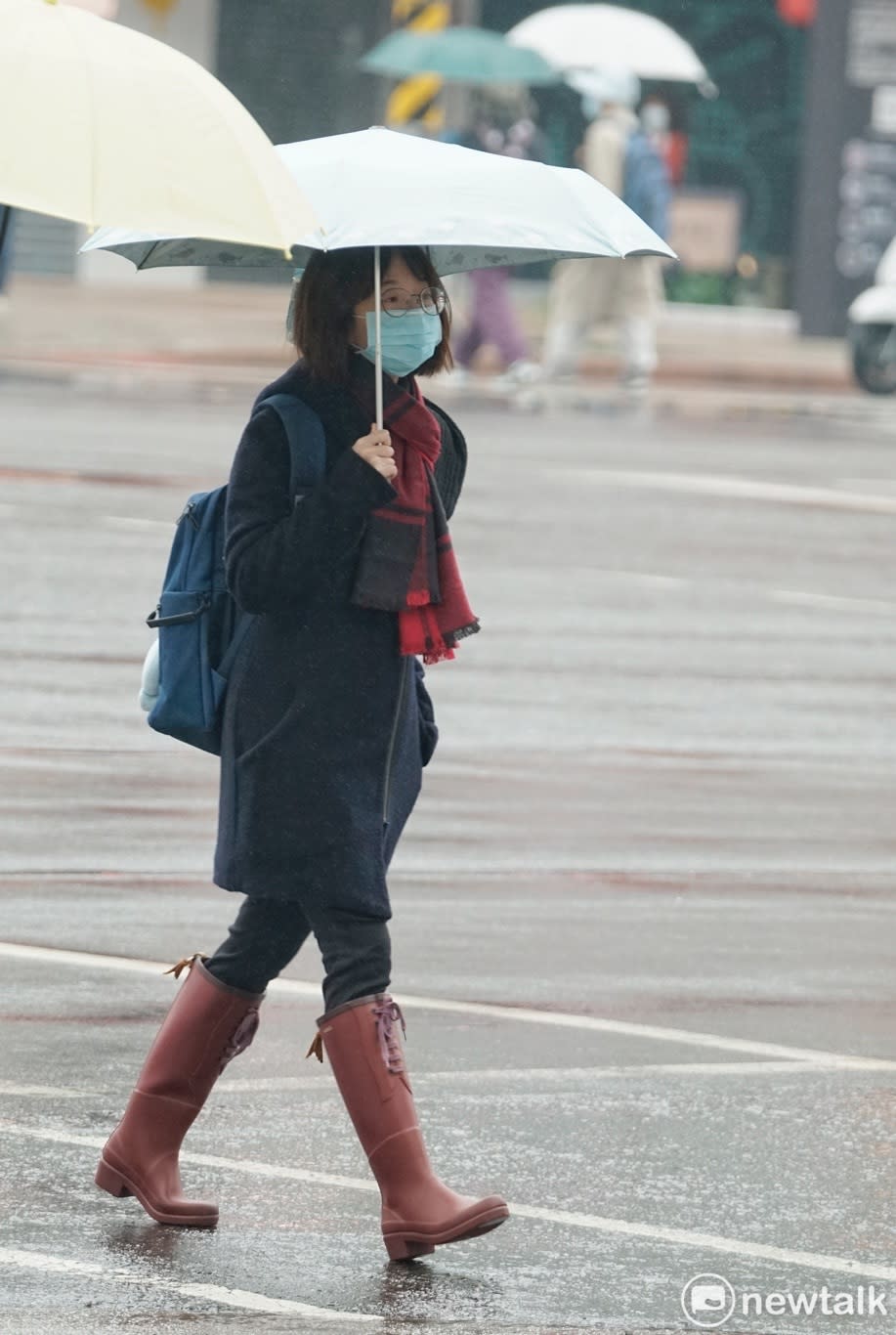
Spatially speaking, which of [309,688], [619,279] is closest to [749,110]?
[619,279]

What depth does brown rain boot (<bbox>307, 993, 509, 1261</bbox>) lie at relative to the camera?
4.83 meters

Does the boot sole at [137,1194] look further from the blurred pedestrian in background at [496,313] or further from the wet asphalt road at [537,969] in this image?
the blurred pedestrian in background at [496,313]

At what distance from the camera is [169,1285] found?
4707 millimetres

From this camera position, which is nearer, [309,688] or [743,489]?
[309,688]

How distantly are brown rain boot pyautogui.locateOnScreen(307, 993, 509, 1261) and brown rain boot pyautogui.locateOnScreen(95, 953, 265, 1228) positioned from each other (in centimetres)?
21

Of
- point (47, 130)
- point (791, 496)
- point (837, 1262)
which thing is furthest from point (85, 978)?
point (791, 496)

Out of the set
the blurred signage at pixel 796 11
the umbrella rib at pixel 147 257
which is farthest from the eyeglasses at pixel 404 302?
the blurred signage at pixel 796 11

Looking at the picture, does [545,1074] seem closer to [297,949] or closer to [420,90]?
[297,949]

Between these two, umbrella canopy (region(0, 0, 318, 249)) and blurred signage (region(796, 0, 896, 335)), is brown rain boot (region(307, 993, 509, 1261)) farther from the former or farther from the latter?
blurred signage (region(796, 0, 896, 335))

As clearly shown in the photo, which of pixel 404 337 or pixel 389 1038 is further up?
pixel 404 337

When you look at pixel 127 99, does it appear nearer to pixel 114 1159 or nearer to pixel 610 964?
pixel 114 1159

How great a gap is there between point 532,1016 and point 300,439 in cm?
198

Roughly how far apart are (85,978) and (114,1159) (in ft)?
5.16

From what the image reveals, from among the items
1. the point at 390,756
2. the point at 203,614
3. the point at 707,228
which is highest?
the point at 707,228
